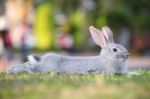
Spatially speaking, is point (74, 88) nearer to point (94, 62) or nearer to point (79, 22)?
point (94, 62)

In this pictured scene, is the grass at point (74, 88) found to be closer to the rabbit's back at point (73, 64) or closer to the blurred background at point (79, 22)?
the rabbit's back at point (73, 64)

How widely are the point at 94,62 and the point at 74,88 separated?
2341 mm

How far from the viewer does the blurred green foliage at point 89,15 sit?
4084 cm

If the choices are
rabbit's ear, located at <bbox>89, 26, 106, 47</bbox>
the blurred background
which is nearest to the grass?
rabbit's ear, located at <bbox>89, 26, 106, 47</bbox>

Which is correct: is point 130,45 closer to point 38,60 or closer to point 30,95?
point 38,60

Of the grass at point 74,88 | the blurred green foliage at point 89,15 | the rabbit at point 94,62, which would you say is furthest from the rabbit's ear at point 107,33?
the blurred green foliage at point 89,15

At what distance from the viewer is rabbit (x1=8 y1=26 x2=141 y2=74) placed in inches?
383

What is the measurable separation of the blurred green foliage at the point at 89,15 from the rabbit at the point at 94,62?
2953cm

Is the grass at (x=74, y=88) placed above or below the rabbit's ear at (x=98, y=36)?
below

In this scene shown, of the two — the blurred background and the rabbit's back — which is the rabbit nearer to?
the rabbit's back

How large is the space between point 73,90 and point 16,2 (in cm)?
3656

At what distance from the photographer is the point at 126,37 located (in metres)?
46.2

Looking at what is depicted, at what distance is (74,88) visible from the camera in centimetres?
743

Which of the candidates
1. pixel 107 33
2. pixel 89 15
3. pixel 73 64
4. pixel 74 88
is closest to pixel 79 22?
pixel 89 15
